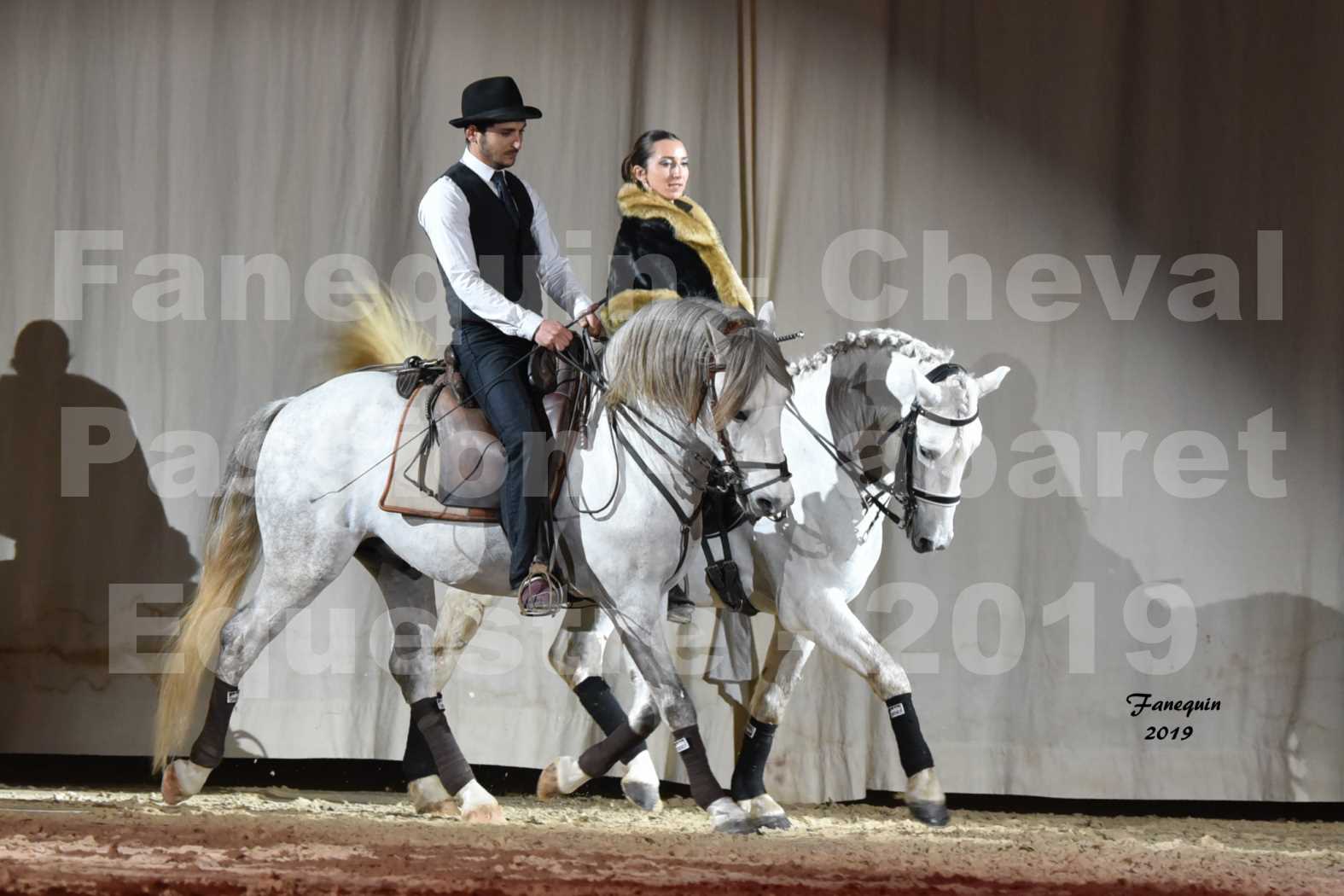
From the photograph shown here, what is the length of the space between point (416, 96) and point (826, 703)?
275 centimetres

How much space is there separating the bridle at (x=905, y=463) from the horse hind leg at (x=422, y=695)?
138 cm

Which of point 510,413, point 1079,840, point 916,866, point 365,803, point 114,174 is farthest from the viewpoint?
point 114,174

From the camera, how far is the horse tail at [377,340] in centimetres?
517

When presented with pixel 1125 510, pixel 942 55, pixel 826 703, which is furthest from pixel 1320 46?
pixel 826 703

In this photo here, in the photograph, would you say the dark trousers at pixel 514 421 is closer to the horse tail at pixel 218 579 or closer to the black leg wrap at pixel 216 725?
the horse tail at pixel 218 579

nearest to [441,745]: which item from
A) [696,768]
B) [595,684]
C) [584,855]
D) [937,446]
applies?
[595,684]

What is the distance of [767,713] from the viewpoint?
4816mm

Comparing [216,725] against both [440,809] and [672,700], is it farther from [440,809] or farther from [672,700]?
[672,700]

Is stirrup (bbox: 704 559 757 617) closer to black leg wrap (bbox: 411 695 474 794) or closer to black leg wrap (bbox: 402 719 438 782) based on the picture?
black leg wrap (bbox: 411 695 474 794)

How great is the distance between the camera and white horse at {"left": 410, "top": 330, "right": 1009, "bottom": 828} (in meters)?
4.53

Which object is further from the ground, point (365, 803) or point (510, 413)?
point (510, 413)

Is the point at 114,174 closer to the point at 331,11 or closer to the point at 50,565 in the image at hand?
the point at 331,11

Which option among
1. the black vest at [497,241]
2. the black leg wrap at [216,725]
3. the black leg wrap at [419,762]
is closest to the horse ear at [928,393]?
the black vest at [497,241]

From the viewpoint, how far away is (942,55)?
5.67 m
